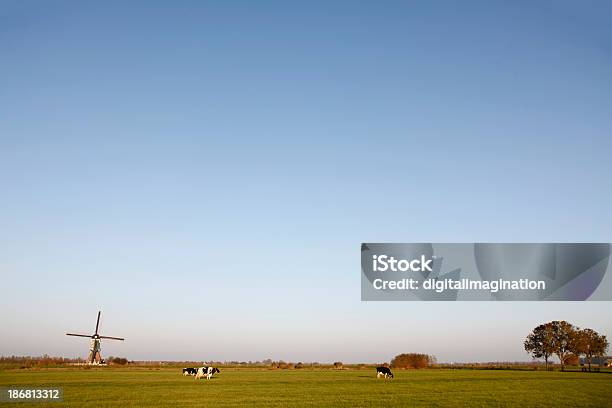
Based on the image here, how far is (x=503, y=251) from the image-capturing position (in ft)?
241

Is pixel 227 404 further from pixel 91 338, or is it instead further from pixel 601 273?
pixel 91 338

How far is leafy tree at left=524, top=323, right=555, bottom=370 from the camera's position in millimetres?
154875

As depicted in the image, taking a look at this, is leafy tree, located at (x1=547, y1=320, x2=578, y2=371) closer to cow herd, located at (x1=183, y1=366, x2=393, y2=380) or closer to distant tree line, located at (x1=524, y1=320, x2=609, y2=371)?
distant tree line, located at (x1=524, y1=320, x2=609, y2=371)

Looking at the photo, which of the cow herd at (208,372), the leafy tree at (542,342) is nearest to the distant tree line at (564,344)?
the leafy tree at (542,342)

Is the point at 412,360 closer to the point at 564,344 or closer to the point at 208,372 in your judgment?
the point at 564,344

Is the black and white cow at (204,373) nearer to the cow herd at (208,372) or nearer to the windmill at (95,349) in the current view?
the cow herd at (208,372)

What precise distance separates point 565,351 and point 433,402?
456ft

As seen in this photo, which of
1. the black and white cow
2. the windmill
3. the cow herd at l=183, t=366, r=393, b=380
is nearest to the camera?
the black and white cow

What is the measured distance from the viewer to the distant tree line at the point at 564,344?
148 meters

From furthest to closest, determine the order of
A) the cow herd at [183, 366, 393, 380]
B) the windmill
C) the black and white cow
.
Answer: the windmill
the cow herd at [183, 366, 393, 380]
the black and white cow

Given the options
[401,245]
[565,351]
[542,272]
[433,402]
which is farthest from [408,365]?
[433,402]

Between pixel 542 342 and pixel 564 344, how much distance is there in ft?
20.7

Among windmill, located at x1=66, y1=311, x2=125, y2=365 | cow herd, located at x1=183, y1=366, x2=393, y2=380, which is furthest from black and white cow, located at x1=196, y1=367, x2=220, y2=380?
windmill, located at x1=66, y1=311, x2=125, y2=365

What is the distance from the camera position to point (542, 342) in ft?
515
